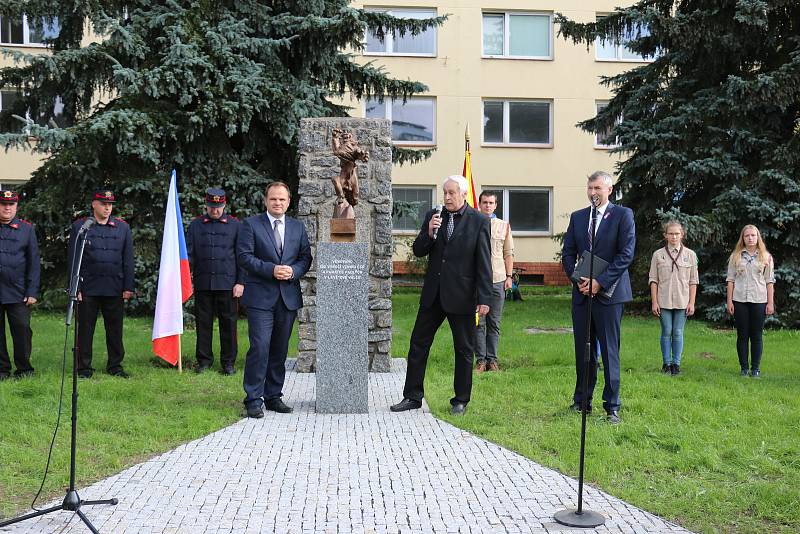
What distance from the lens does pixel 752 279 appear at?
10.4 m

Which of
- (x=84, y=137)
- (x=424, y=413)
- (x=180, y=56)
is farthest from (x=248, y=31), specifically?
(x=424, y=413)

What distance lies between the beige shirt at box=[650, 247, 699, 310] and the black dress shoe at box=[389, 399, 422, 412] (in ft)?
12.8

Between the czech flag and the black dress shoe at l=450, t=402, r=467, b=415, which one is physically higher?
the czech flag

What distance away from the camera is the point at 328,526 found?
15.6ft

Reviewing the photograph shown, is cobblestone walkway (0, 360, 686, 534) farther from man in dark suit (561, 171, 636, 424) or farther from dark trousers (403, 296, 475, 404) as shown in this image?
man in dark suit (561, 171, 636, 424)

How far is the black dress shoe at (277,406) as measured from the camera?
26.4ft

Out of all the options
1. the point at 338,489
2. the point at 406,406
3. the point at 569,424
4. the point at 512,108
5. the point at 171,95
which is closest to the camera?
the point at 338,489

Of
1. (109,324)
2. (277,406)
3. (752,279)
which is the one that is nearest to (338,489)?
(277,406)

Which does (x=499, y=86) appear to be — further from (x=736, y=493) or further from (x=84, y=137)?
(x=736, y=493)

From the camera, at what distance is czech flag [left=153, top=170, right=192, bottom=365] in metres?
10.2

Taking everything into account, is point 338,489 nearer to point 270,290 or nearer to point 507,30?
point 270,290

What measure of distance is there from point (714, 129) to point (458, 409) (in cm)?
1039

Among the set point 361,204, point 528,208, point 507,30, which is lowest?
point 361,204

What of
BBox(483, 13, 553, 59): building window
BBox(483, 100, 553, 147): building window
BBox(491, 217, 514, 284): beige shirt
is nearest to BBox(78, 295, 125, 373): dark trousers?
BBox(491, 217, 514, 284): beige shirt
